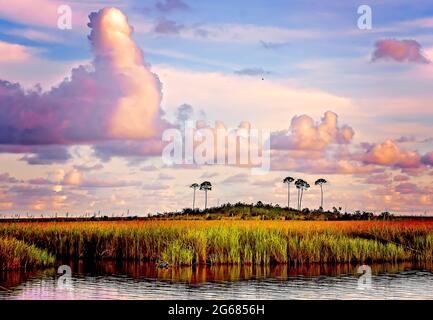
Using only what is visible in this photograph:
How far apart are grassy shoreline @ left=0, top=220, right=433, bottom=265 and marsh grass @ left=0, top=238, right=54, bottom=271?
223 centimetres

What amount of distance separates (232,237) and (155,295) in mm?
6328

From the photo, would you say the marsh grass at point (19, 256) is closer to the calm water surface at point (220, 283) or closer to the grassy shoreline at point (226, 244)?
the calm water surface at point (220, 283)

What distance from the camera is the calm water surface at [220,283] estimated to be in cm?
1977

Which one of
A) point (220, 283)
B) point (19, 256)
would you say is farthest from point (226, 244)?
point (19, 256)

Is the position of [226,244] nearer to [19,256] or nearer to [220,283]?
[220,283]

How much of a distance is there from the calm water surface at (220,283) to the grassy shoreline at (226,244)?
72 cm

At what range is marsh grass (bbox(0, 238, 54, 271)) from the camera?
2325 cm

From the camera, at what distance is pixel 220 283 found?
839 inches

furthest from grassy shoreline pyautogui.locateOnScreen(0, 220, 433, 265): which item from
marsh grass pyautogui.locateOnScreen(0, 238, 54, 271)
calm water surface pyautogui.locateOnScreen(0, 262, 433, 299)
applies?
marsh grass pyautogui.locateOnScreen(0, 238, 54, 271)

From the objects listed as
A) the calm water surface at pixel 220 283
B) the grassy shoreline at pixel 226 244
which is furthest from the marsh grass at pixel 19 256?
the grassy shoreline at pixel 226 244
